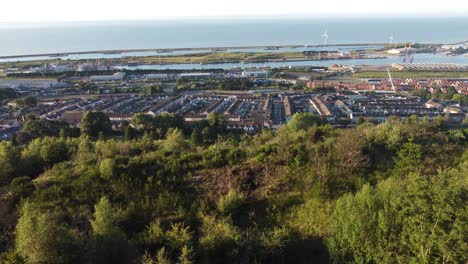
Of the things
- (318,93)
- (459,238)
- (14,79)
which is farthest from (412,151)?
(14,79)

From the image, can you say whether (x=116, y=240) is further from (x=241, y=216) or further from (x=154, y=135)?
(x=154, y=135)

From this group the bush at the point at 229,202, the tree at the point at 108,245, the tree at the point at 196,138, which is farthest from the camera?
the tree at the point at 196,138

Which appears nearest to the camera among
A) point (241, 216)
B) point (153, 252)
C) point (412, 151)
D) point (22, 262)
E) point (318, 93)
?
point (22, 262)

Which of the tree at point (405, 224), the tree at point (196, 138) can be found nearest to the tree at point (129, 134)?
the tree at point (196, 138)

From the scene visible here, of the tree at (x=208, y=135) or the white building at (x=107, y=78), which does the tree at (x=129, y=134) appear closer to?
the tree at (x=208, y=135)

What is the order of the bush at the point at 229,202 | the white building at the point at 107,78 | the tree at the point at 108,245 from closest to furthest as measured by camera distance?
1. the tree at the point at 108,245
2. the bush at the point at 229,202
3. the white building at the point at 107,78
